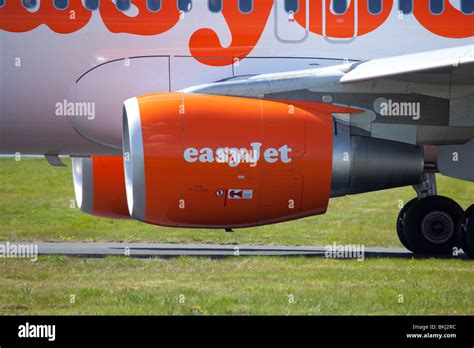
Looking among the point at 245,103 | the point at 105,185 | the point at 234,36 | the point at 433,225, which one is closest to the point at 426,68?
the point at 245,103

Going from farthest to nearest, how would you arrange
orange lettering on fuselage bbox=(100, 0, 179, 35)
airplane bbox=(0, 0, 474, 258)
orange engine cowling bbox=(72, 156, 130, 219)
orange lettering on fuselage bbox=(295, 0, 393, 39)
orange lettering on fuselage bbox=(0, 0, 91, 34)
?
orange engine cowling bbox=(72, 156, 130, 219), orange lettering on fuselage bbox=(295, 0, 393, 39), orange lettering on fuselage bbox=(100, 0, 179, 35), orange lettering on fuselage bbox=(0, 0, 91, 34), airplane bbox=(0, 0, 474, 258)

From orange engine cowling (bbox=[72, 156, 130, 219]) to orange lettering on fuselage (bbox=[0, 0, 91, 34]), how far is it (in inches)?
116

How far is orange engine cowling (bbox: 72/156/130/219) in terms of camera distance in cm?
1734

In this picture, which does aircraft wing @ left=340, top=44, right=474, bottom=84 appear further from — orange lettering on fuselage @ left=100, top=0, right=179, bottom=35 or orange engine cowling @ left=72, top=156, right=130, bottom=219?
orange engine cowling @ left=72, top=156, right=130, bottom=219

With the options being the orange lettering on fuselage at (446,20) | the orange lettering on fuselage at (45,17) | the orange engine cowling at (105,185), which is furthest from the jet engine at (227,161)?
the orange engine cowling at (105,185)

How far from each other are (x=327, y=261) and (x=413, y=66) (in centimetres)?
282

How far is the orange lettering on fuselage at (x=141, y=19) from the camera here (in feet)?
49.3

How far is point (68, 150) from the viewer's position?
626 inches

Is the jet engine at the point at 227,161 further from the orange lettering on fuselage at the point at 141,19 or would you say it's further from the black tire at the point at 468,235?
the black tire at the point at 468,235

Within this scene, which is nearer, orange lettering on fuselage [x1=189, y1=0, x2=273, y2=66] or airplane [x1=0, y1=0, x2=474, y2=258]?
airplane [x1=0, y1=0, x2=474, y2=258]

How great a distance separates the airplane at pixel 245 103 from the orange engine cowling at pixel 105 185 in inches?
1.0

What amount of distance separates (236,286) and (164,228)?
1026cm
